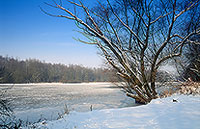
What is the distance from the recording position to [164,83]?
6719mm

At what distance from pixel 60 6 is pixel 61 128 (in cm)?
459

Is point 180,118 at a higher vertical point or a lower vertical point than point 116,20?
lower

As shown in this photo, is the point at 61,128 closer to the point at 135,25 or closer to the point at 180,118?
the point at 180,118

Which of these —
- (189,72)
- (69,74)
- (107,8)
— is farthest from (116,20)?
(69,74)

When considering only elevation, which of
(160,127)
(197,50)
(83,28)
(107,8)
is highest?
(107,8)

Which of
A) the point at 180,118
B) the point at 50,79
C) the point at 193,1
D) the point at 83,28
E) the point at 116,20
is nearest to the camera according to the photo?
the point at 180,118

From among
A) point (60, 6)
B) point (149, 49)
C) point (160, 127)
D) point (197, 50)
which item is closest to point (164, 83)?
point (149, 49)

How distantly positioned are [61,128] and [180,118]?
311 centimetres

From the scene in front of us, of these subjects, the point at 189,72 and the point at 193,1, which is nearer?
the point at 193,1

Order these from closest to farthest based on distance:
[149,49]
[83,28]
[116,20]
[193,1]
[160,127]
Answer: [160,127]
[193,1]
[83,28]
[116,20]
[149,49]

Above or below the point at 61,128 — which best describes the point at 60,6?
above

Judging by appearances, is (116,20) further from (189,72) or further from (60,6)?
(189,72)

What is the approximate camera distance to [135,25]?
22.6 feet

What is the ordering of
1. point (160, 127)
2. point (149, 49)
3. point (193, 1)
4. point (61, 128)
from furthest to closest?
1. point (149, 49)
2. point (193, 1)
3. point (61, 128)
4. point (160, 127)
